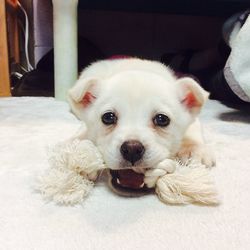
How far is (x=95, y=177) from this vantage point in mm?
929

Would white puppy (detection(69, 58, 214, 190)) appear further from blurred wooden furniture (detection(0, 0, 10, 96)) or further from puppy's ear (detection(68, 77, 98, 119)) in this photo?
blurred wooden furniture (detection(0, 0, 10, 96))

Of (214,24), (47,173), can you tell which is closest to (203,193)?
(47,173)

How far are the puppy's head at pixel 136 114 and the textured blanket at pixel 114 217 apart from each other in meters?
0.10

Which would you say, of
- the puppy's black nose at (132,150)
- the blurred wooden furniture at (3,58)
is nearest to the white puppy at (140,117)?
the puppy's black nose at (132,150)

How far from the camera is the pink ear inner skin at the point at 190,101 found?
1.04m

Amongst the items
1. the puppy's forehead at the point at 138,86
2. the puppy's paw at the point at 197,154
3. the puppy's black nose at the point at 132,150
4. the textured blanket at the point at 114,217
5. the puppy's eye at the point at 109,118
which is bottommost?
the textured blanket at the point at 114,217

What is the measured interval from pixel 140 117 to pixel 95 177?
6.9 inches

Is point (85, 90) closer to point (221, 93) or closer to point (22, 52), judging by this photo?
point (221, 93)

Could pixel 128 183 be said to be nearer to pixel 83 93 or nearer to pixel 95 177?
pixel 95 177

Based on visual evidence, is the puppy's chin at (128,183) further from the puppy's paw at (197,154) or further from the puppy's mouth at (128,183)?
the puppy's paw at (197,154)

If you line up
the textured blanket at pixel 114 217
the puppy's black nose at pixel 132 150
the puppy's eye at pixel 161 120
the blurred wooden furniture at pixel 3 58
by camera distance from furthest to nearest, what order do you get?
the blurred wooden furniture at pixel 3 58, the puppy's eye at pixel 161 120, the puppy's black nose at pixel 132 150, the textured blanket at pixel 114 217

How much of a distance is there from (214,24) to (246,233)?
2396 millimetres

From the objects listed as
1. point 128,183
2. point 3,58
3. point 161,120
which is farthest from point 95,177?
point 3,58

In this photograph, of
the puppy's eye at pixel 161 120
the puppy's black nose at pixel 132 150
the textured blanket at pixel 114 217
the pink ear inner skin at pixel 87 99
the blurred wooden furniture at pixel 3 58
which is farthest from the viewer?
the blurred wooden furniture at pixel 3 58
